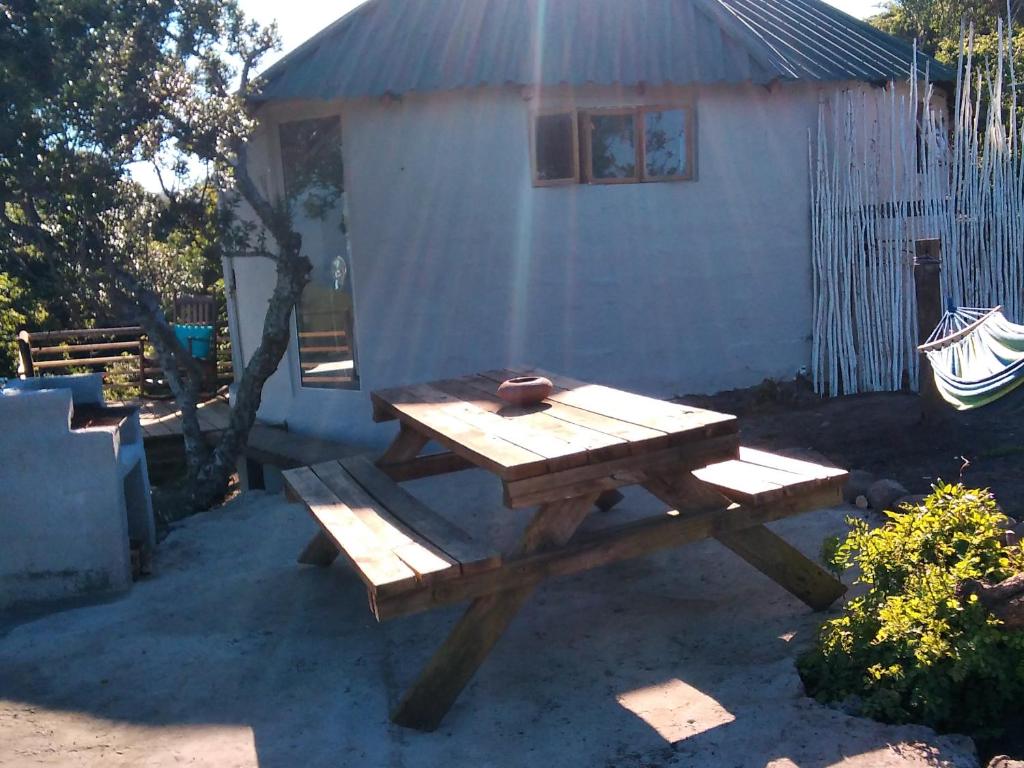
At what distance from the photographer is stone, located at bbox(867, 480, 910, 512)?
16.9 ft

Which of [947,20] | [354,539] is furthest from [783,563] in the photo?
[947,20]

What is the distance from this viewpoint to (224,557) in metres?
5.55

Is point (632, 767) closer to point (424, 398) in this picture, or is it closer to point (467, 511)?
point (424, 398)

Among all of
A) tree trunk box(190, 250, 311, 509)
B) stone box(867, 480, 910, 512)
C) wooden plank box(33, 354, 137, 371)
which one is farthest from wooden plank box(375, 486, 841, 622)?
wooden plank box(33, 354, 137, 371)

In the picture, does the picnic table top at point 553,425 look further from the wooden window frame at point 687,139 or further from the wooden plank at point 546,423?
the wooden window frame at point 687,139

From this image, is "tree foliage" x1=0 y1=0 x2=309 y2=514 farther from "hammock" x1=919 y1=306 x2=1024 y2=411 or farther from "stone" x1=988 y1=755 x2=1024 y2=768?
"stone" x1=988 y1=755 x2=1024 y2=768

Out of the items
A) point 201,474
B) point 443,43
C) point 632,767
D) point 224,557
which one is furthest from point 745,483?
point 443,43

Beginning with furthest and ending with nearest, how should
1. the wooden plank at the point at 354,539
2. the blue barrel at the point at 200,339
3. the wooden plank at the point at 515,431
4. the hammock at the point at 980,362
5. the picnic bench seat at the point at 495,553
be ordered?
the blue barrel at the point at 200,339, the hammock at the point at 980,362, the wooden plank at the point at 515,431, the picnic bench seat at the point at 495,553, the wooden plank at the point at 354,539

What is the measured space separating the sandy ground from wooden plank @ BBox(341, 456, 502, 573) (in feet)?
2.11

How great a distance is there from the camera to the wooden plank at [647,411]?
3.65m

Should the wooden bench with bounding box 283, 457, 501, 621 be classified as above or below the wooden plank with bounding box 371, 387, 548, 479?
below

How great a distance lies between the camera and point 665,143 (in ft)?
25.7

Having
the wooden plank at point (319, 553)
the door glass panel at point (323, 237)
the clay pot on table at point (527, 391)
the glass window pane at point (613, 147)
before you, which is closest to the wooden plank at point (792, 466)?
the clay pot on table at point (527, 391)

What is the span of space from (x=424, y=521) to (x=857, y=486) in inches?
112
